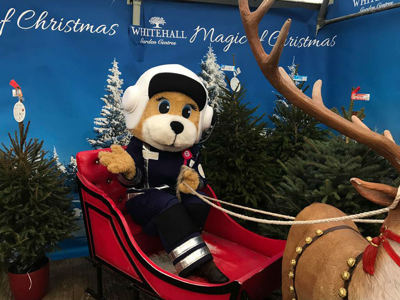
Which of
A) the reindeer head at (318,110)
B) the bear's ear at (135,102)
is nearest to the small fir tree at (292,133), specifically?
the bear's ear at (135,102)

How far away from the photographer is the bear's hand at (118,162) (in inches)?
78.1

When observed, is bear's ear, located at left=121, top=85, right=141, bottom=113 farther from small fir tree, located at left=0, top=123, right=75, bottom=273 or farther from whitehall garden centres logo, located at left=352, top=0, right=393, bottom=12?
whitehall garden centres logo, located at left=352, top=0, right=393, bottom=12

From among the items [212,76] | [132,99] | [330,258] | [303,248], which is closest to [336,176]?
[303,248]

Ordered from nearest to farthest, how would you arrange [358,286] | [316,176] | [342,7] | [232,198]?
[358,286], [316,176], [232,198], [342,7]

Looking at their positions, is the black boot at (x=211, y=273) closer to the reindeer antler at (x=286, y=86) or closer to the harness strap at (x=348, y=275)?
the harness strap at (x=348, y=275)

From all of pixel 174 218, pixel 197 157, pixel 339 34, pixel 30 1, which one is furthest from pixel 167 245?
pixel 339 34

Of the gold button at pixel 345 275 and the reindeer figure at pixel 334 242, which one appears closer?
the reindeer figure at pixel 334 242

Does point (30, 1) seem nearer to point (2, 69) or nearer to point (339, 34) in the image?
point (2, 69)

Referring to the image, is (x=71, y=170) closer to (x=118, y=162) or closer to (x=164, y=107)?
(x=118, y=162)

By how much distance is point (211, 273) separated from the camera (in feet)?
6.21

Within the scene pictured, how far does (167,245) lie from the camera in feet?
6.28

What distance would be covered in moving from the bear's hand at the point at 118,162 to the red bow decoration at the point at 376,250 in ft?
4.54

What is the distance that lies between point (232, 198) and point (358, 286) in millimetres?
1861

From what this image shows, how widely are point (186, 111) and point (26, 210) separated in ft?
4.00
